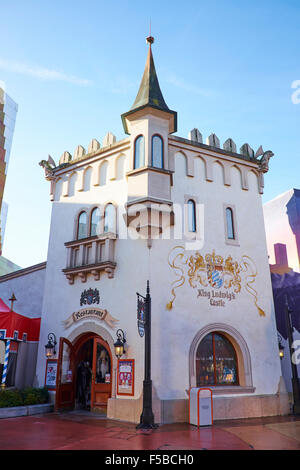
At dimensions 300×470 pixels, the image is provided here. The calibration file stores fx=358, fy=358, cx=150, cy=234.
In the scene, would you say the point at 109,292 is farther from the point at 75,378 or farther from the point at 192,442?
the point at 192,442

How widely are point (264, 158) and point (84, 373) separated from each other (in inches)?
532

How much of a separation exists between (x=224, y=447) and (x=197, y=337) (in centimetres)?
525

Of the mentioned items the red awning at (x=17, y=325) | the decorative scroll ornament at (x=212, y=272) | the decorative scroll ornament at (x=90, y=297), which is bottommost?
the red awning at (x=17, y=325)

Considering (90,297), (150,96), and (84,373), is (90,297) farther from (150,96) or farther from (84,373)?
(150,96)

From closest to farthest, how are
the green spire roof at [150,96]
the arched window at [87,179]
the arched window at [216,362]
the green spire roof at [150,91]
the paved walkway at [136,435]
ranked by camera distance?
A: 1. the paved walkway at [136,435]
2. the arched window at [216,362]
3. the green spire roof at [150,96]
4. the green spire roof at [150,91]
5. the arched window at [87,179]

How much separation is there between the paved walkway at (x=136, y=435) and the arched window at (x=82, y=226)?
766 cm

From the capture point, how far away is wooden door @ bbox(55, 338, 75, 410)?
14508 mm

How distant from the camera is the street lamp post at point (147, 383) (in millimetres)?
11762

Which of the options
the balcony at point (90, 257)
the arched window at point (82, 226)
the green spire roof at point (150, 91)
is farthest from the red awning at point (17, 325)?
the green spire roof at point (150, 91)

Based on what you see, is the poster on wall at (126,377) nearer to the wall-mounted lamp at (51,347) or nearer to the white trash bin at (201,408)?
the white trash bin at (201,408)

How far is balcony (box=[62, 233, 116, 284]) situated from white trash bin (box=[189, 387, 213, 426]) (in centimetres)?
565

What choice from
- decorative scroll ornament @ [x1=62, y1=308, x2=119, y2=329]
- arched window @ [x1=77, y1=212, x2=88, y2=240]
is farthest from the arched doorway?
arched window @ [x1=77, y1=212, x2=88, y2=240]

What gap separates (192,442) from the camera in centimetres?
955
